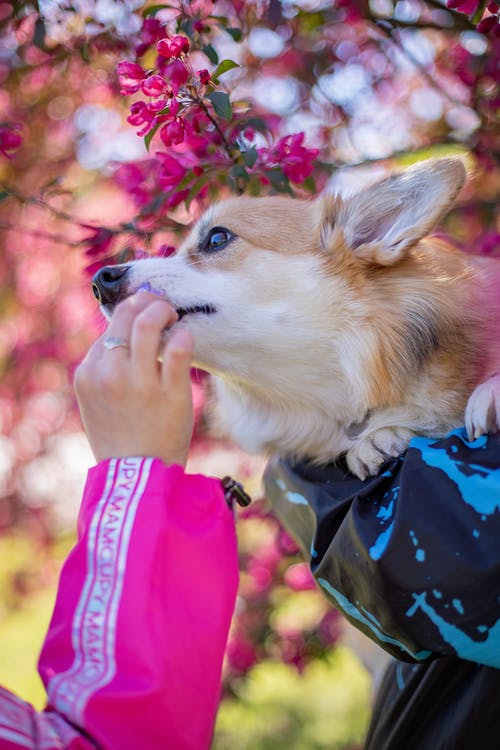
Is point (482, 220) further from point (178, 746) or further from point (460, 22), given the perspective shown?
point (178, 746)

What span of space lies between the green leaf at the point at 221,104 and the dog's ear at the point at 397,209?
1.66 ft

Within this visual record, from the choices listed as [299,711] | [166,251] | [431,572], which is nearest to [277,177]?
[166,251]

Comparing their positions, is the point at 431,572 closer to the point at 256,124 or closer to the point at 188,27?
the point at 256,124

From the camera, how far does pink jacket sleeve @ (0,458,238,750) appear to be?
2.75 feet

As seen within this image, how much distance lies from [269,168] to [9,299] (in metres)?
2.74

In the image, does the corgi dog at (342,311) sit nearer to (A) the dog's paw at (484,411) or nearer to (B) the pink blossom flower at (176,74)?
(A) the dog's paw at (484,411)

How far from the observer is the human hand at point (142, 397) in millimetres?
1043

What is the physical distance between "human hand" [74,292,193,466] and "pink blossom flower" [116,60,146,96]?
0.79 meters

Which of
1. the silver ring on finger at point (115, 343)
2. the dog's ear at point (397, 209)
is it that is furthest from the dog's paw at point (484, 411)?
the silver ring on finger at point (115, 343)

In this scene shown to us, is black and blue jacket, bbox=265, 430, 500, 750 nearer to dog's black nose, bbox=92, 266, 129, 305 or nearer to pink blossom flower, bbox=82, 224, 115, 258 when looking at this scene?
dog's black nose, bbox=92, 266, 129, 305

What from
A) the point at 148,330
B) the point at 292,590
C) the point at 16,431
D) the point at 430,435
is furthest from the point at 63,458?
the point at 148,330

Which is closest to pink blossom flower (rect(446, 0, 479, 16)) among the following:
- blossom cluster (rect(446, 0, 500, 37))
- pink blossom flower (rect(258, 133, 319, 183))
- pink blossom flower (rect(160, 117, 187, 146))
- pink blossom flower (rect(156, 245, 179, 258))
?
blossom cluster (rect(446, 0, 500, 37))

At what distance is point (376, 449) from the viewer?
63.0 inches

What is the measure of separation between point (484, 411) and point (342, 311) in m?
0.54
